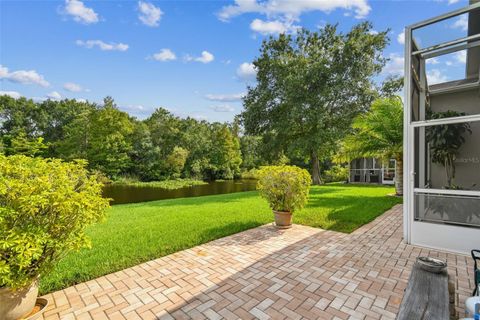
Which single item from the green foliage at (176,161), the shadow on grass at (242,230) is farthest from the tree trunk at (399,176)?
the green foliage at (176,161)

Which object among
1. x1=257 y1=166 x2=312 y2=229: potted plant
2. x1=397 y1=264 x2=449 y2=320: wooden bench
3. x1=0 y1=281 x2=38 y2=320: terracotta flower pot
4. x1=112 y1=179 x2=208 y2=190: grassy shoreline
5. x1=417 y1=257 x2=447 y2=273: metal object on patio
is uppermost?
x1=257 y1=166 x2=312 y2=229: potted plant

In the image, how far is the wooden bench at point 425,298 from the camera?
5.57 ft

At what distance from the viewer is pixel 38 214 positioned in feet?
7.64

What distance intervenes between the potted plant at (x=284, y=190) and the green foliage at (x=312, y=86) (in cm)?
933

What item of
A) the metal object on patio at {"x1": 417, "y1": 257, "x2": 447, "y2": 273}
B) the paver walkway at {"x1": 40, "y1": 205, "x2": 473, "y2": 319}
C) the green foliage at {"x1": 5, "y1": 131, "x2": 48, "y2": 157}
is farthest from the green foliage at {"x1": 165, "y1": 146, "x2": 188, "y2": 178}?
the metal object on patio at {"x1": 417, "y1": 257, "x2": 447, "y2": 273}

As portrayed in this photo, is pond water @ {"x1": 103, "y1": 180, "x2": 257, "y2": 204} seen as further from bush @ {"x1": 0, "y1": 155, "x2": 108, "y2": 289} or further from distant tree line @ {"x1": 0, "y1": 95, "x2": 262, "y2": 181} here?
bush @ {"x1": 0, "y1": 155, "x2": 108, "y2": 289}

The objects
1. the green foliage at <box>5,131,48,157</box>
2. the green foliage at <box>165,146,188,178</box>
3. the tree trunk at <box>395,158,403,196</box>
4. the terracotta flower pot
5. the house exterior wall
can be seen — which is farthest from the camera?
the green foliage at <box>165,146,188,178</box>

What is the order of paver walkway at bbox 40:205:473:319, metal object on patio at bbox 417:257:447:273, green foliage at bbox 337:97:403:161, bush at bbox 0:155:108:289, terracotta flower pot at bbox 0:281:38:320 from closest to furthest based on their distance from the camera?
1. bush at bbox 0:155:108:289
2. terracotta flower pot at bbox 0:281:38:320
3. metal object on patio at bbox 417:257:447:273
4. paver walkway at bbox 40:205:473:319
5. green foliage at bbox 337:97:403:161

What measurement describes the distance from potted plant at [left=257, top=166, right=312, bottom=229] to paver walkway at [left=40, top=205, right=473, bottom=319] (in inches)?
44.1

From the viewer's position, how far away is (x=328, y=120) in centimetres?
1532

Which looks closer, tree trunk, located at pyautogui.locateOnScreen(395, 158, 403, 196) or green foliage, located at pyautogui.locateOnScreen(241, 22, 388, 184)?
tree trunk, located at pyautogui.locateOnScreen(395, 158, 403, 196)

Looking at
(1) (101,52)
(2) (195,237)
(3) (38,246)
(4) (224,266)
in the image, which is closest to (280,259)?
(4) (224,266)

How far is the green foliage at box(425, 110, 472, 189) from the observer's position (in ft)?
15.5

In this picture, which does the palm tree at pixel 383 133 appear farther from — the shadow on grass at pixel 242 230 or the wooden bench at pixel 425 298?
the wooden bench at pixel 425 298
